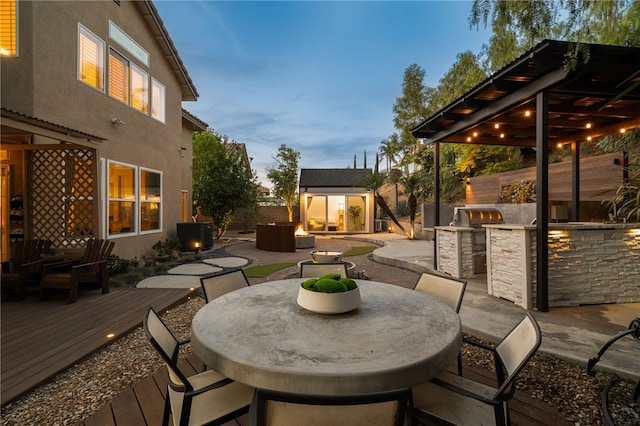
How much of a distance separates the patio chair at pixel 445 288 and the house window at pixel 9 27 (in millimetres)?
6832

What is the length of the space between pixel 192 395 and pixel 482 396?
4.60 feet

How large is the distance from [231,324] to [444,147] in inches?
716

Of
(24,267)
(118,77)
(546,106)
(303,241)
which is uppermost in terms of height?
(118,77)

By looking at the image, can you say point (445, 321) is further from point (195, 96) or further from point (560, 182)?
point (195, 96)

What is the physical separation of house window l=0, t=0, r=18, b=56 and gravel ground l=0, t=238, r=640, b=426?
5.16 metres

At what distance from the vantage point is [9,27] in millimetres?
4797

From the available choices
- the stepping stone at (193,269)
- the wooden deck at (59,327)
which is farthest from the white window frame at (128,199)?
→ the wooden deck at (59,327)

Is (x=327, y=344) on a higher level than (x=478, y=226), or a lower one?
lower

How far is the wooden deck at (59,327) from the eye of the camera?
2.45 metres

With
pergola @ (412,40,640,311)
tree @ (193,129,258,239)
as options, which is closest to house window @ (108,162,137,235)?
tree @ (193,129,258,239)

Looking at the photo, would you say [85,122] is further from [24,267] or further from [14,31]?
[24,267]

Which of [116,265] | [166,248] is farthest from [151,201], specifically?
[116,265]

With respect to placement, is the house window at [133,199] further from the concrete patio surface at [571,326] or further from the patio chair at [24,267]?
the concrete patio surface at [571,326]

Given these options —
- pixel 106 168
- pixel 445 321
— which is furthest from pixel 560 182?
pixel 106 168
